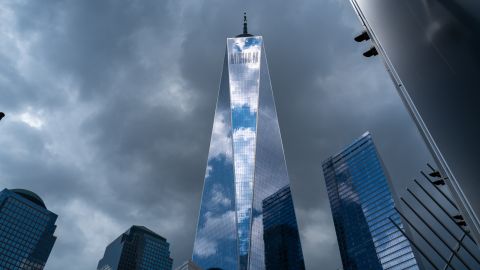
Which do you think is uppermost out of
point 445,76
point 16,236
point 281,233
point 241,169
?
point 241,169

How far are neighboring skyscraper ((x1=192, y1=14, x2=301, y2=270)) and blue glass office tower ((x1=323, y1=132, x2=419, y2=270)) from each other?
37.0 m

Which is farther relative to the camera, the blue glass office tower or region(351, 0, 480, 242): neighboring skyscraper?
the blue glass office tower

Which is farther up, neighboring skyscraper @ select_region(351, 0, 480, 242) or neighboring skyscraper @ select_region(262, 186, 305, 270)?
neighboring skyscraper @ select_region(262, 186, 305, 270)

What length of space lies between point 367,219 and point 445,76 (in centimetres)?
18720

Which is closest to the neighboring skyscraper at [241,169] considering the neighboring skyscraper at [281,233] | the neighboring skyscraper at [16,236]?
the neighboring skyscraper at [281,233]

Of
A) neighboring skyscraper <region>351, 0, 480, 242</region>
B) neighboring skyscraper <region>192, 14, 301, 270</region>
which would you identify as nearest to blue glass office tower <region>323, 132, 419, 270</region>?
neighboring skyscraper <region>192, 14, 301, 270</region>

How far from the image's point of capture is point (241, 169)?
484ft

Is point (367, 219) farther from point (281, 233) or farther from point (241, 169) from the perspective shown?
point (241, 169)

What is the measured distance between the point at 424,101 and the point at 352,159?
672 ft

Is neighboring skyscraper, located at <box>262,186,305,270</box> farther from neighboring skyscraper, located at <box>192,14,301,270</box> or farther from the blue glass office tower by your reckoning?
the blue glass office tower

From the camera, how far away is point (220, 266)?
461ft

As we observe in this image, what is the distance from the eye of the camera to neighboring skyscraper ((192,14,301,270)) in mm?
138875

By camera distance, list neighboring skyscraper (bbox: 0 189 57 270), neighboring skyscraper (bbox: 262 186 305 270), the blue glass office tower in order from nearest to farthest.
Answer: neighboring skyscraper (bbox: 262 186 305 270) < the blue glass office tower < neighboring skyscraper (bbox: 0 189 57 270)

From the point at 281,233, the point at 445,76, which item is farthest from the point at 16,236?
the point at 445,76
